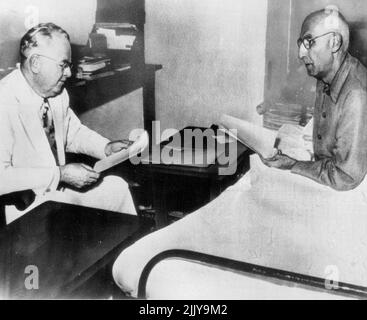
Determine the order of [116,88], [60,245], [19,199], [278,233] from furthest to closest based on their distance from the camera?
[116,88] → [19,199] → [278,233] → [60,245]

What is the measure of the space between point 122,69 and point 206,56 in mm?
503

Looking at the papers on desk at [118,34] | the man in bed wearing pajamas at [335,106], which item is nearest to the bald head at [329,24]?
the man in bed wearing pajamas at [335,106]

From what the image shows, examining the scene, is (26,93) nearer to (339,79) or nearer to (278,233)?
(278,233)

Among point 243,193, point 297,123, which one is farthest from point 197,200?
point 297,123

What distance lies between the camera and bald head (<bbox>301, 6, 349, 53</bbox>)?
2.01m

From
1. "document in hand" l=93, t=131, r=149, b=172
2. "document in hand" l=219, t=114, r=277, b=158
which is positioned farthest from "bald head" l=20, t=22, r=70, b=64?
"document in hand" l=219, t=114, r=277, b=158

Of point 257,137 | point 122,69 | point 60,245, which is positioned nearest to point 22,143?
point 60,245

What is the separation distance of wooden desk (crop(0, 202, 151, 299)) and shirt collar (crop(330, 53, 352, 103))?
3.27 feet

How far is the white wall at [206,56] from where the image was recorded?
2.46 meters

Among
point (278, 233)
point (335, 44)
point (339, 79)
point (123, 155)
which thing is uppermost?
point (335, 44)

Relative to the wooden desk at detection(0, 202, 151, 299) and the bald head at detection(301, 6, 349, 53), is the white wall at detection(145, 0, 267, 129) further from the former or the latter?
the wooden desk at detection(0, 202, 151, 299)

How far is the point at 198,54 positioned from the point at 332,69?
815 millimetres

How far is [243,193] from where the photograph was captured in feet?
6.44

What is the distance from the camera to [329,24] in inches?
79.4
